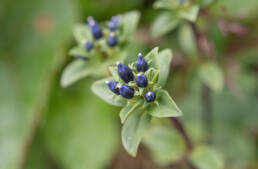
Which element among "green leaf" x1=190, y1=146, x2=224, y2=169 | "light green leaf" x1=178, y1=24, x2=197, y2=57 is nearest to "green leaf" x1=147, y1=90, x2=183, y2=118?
"green leaf" x1=190, y1=146, x2=224, y2=169

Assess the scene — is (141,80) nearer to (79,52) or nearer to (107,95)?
(107,95)

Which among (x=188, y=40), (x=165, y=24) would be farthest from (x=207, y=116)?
(x=165, y=24)

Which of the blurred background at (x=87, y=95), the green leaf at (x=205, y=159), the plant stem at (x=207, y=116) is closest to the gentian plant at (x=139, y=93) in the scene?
the green leaf at (x=205, y=159)

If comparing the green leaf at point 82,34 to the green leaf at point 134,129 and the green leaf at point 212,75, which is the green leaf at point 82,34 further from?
the green leaf at point 212,75

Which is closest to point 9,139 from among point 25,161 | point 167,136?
point 25,161

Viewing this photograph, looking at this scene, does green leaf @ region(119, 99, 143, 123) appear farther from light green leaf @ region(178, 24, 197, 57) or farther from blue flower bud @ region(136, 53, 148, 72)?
light green leaf @ region(178, 24, 197, 57)

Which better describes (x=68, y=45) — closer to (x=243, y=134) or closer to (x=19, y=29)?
(x=19, y=29)
